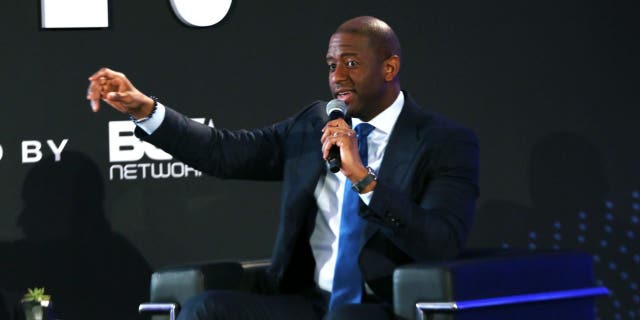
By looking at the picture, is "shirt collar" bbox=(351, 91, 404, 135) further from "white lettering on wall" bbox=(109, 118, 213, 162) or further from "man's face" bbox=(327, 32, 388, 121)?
"white lettering on wall" bbox=(109, 118, 213, 162)

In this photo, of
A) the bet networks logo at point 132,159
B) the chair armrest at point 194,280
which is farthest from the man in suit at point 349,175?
the bet networks logo at point 132,159

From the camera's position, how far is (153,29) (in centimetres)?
457

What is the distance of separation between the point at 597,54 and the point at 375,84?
7.11ft

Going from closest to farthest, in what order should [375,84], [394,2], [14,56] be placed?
1. [375,84]
2. [14,56]
3. [394,2]

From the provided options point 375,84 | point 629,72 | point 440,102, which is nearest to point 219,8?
point 440,102

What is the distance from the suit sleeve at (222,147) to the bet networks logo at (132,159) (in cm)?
128

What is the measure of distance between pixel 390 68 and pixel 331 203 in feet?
1.50

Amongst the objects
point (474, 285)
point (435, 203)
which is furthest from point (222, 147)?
point (474, 285)

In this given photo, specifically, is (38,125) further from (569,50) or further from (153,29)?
(569,50)

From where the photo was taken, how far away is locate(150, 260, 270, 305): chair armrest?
120 inches

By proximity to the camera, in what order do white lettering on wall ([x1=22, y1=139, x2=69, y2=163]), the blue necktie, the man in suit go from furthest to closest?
1. white lettering on wall ([x1=22, y1=139, x2=69, y2=163])
2. the blue necktie
3. the man in suit

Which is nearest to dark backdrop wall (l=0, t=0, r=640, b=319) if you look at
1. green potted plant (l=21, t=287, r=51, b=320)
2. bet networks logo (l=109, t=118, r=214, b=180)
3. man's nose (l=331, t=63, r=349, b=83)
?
bet networks logo (l=109, t=118, r=214, b=180)

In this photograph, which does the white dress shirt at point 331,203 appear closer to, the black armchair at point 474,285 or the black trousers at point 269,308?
the black trousers at point 269,308

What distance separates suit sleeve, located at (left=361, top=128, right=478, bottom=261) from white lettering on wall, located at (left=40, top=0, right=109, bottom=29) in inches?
78.3
